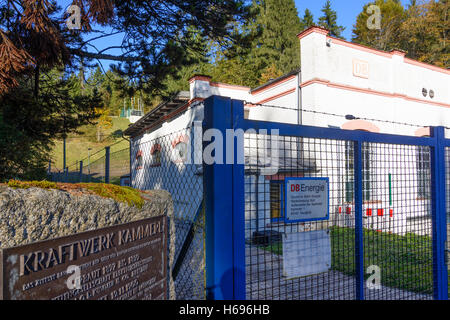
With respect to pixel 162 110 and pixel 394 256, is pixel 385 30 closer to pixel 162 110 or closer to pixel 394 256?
pixel 162 110

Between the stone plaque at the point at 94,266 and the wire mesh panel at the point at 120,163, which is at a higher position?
the wire mesh panel at the point at 120,163

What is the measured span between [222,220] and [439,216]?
2.98m

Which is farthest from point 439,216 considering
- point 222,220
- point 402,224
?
point 222,220

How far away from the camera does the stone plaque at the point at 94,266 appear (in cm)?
136

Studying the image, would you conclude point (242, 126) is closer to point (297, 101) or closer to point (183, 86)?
point (297, 101)

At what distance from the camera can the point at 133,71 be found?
6.41m

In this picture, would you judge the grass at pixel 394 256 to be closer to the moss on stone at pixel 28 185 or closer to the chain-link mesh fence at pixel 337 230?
the chain-link mesh fence at pixel 337 230

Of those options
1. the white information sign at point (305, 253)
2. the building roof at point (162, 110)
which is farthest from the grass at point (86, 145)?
the white information sign at point (305, 253)

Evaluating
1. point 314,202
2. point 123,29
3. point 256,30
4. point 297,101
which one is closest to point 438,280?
point 314,202

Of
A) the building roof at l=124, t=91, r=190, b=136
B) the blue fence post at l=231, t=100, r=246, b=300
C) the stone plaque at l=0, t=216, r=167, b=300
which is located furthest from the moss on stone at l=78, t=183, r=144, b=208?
the building roof at l=124, t=91, r=190, b=136

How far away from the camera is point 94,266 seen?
167 centimetres

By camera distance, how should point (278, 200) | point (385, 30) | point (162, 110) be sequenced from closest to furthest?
point (278, 200)
point (162, 110)
point (385, 30)

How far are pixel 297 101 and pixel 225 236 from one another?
9893 mm

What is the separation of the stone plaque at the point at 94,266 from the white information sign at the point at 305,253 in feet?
3.10
